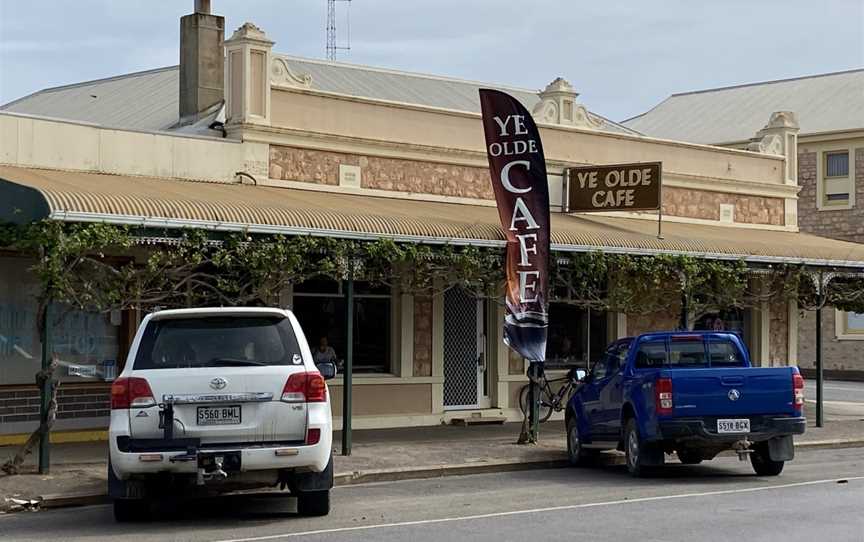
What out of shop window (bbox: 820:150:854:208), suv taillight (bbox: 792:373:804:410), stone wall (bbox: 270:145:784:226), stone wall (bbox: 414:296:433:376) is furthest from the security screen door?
Result: shop window (bbox: 820:150:854:208)

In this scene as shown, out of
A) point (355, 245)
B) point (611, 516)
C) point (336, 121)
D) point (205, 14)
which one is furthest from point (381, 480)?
point (205, 14)

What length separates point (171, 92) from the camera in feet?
80.1

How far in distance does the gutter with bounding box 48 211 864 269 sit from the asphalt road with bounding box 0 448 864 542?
9.81 feet

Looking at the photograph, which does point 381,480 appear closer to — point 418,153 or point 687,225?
point 418,153

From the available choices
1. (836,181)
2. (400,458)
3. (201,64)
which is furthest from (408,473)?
(836,181)

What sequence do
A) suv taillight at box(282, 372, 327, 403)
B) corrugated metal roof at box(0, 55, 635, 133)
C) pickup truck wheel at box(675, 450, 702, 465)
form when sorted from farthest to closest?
corrugated metal roof at box(0, 55, 635, 133)
pickup truck wheel at box(675, 450, 702, 465)
suv taillight at box(282, 372, 327, 403)

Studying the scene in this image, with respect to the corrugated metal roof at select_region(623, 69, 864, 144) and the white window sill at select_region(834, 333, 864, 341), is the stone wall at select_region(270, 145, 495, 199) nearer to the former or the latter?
the corrugated metal roof at select_region(623, 69, 864, 144)

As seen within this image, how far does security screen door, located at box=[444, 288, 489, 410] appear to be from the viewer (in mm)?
22062

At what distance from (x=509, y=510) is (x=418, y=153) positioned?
Answer: 10017mm

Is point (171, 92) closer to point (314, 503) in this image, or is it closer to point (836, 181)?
point (314, 503)

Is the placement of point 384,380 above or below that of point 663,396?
below

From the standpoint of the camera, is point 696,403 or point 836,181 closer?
point 696,403

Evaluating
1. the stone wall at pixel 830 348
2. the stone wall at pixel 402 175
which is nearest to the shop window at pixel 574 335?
the stone wall at pixel 402 175

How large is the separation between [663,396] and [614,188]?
821cm
